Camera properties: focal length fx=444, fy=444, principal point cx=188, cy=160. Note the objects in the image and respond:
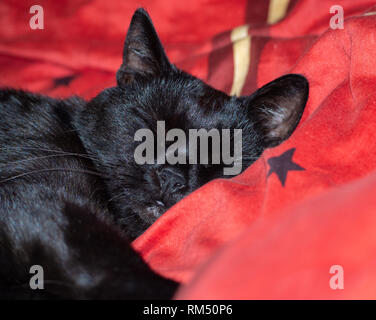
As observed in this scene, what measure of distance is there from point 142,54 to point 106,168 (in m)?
0.37

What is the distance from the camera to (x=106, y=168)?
1156mm

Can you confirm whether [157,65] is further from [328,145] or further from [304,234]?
[304,234]

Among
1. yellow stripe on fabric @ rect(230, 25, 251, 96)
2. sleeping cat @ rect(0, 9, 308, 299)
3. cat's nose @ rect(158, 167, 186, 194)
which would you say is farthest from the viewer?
yellow stripe on fabric @ rect(230, 25, 251, 96)

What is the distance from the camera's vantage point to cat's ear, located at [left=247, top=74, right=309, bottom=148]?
1.08m

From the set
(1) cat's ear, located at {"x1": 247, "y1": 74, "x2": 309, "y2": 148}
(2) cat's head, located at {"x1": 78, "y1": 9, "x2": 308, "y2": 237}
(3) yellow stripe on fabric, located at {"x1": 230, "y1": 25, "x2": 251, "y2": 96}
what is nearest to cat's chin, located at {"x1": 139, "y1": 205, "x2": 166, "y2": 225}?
(2) cat's head, located at {"x1": 78, "y1": 9, "x2": 308, "y2": 237}

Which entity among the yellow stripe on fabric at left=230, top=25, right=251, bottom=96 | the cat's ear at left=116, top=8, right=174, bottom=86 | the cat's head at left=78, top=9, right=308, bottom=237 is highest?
the yellow stripe on fabric at left=230, top=25, right=251, bottom=96

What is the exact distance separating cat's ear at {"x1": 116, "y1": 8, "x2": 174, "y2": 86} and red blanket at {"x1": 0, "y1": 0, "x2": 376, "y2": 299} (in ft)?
1.18

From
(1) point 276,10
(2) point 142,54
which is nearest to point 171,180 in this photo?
(2) point 142,54

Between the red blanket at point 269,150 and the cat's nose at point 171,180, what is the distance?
0.39 ft

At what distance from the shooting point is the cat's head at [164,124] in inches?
42.3

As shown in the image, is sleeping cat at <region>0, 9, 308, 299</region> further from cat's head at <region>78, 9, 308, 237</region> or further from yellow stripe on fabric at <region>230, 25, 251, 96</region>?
yellow stripe on fabric at <region>230, 25, 251, 96</region>

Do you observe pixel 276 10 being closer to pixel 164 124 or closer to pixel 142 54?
pixel 142 54

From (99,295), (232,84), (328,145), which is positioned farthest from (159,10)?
(99,295)

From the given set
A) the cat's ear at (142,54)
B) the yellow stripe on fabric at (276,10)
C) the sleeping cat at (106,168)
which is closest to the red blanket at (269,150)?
the yellow stripe on fabric at (276,10)
